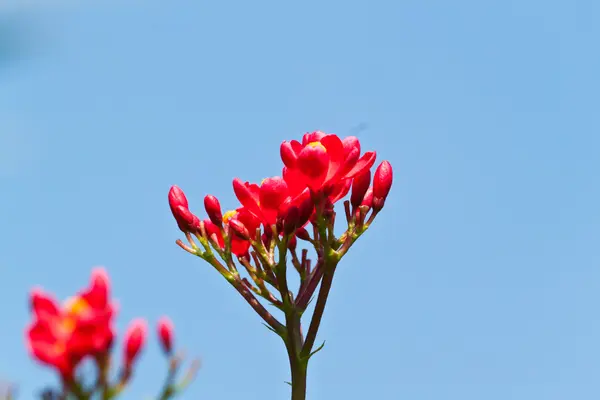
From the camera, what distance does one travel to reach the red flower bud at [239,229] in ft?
17.4

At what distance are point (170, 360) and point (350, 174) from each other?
8.07 feet

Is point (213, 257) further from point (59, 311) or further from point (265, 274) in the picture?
point (59, 311)

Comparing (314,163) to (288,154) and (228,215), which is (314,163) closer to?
(288,154)

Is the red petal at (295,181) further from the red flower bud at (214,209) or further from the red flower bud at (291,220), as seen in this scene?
the red flower bud at (214,209)

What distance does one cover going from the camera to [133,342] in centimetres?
293

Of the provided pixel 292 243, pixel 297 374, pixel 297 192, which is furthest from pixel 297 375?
pixel 297 192

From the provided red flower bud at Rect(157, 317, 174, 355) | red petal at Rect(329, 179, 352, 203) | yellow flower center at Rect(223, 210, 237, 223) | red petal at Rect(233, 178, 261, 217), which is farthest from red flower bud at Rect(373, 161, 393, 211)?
red flower bud at Rect(157, 317, 174, 355)

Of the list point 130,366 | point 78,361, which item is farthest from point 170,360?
point 78,361

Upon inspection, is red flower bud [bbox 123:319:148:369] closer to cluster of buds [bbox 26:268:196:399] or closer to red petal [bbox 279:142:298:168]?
cluster of buds [bbox 26:268:196:399]

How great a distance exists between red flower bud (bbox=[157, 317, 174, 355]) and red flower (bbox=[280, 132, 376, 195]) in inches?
86.1

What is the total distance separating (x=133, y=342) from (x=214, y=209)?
256 centimetres

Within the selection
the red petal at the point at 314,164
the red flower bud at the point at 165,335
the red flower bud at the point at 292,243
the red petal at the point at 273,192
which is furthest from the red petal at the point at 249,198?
the red flower bud at the point at 165,335

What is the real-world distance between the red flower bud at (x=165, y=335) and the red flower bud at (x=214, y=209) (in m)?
2.39

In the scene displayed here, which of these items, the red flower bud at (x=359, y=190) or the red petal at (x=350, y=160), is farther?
the red flower bud at (x=359, y=190)
